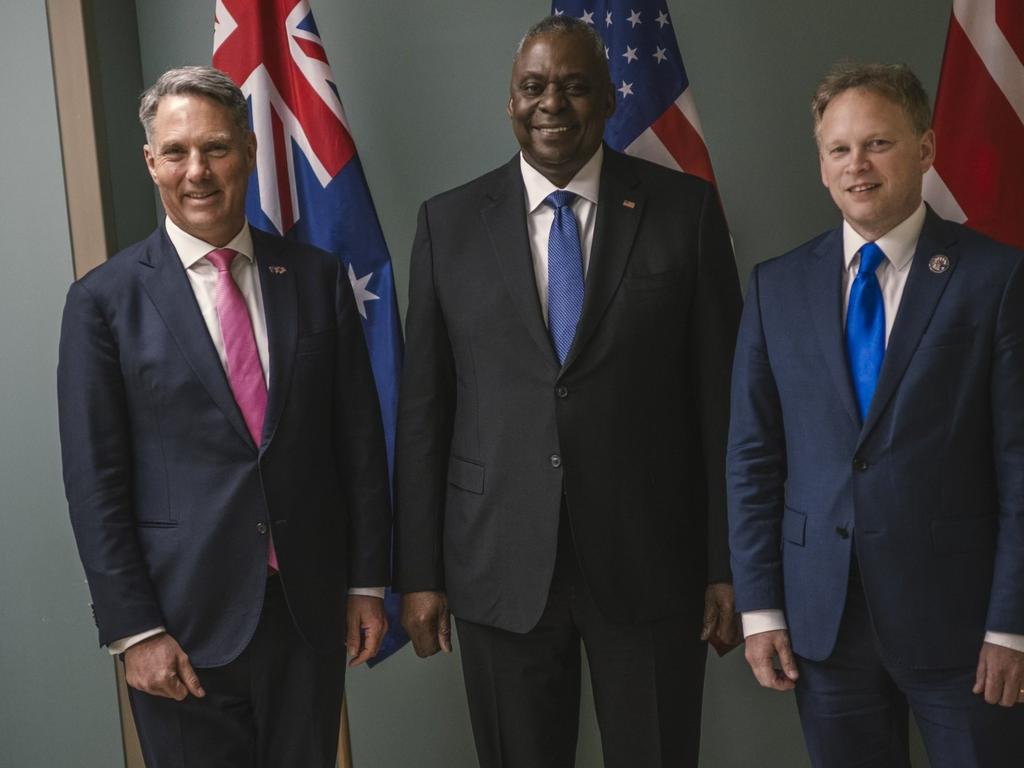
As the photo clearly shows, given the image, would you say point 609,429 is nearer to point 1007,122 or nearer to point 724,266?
point 724,266

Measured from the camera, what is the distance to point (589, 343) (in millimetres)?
1997

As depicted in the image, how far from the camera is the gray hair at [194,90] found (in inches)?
76.2

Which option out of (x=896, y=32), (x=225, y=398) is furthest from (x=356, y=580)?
(x=896, y=32)

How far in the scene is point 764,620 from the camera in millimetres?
1909

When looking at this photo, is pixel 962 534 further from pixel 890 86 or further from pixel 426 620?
pixel 426 620

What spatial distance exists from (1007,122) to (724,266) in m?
0.92

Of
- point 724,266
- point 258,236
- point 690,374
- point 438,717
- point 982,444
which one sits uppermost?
point 258,236

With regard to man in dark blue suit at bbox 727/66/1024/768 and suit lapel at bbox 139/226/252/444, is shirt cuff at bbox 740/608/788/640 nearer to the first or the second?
man in dark blue suit at bbox 727/66/1024/768

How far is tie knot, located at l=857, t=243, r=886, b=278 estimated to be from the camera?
182 cm

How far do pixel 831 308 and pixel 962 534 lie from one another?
41 cm

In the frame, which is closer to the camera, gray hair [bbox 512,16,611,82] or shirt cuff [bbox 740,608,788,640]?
shirt cuff [bbox 740,608,788,640]

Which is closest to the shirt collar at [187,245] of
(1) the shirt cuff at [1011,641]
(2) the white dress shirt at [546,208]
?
(2) the white dress shirt at [546,208]

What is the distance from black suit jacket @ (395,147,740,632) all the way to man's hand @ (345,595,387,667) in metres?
0.08

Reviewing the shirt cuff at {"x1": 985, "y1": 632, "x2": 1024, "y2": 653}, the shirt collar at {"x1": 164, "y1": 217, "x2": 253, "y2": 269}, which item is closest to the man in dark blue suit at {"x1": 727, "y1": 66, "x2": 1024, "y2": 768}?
the shirt cuff at {"x1": 985, "y1": 632, "x2": 1024, "y2": 653}
